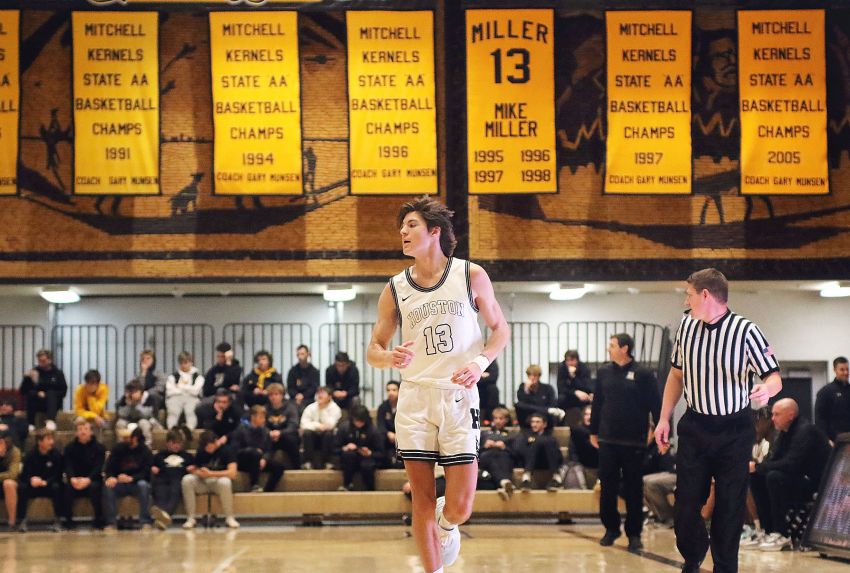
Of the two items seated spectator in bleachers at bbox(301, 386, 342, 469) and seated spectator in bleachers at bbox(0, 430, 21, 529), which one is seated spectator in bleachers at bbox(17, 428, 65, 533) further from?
seated spectator in bleachers at bbox(301, 386, 342, 469)

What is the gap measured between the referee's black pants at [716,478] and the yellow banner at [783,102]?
391 inches

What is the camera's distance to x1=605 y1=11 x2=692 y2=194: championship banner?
16.0m

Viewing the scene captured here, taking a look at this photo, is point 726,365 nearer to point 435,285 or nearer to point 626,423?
point 435,285

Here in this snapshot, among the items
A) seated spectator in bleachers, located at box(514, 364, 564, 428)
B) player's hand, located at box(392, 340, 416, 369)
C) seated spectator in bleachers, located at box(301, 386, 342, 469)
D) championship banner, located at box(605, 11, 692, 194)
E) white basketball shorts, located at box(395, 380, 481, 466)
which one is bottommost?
seated spectator in bleachers, located at box(301, 386, 342, 469)

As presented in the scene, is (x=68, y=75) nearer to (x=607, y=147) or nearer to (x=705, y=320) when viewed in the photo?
(x=607, y=147)

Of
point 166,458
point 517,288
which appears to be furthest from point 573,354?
point 166,458

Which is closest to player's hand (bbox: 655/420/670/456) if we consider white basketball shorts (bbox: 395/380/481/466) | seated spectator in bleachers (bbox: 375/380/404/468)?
white basketball shorts (bbox: 395/380/481/466)

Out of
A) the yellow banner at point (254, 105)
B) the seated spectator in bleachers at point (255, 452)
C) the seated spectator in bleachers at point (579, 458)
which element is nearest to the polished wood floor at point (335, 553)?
the seated spectator in bleachers at point (579, 458)

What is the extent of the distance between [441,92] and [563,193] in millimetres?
2237

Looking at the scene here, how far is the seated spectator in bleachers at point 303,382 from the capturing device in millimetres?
16791

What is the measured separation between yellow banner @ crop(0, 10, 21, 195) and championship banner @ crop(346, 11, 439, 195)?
15.1ft

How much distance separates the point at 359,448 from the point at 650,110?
621 centimetres

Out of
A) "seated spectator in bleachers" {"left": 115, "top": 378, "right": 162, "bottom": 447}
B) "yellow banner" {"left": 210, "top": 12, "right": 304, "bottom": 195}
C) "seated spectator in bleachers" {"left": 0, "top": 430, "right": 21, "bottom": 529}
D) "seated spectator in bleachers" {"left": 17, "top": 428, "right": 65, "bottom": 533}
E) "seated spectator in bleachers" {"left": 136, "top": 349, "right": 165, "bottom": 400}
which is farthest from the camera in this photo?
"seated spectator in bleachers" {"left": 136, "top": 349, "right": 165, "bottom": 400}

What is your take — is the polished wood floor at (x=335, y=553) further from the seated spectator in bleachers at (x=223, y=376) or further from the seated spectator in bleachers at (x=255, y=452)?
the seated spectator in bleachers at (x=223, y=376)
